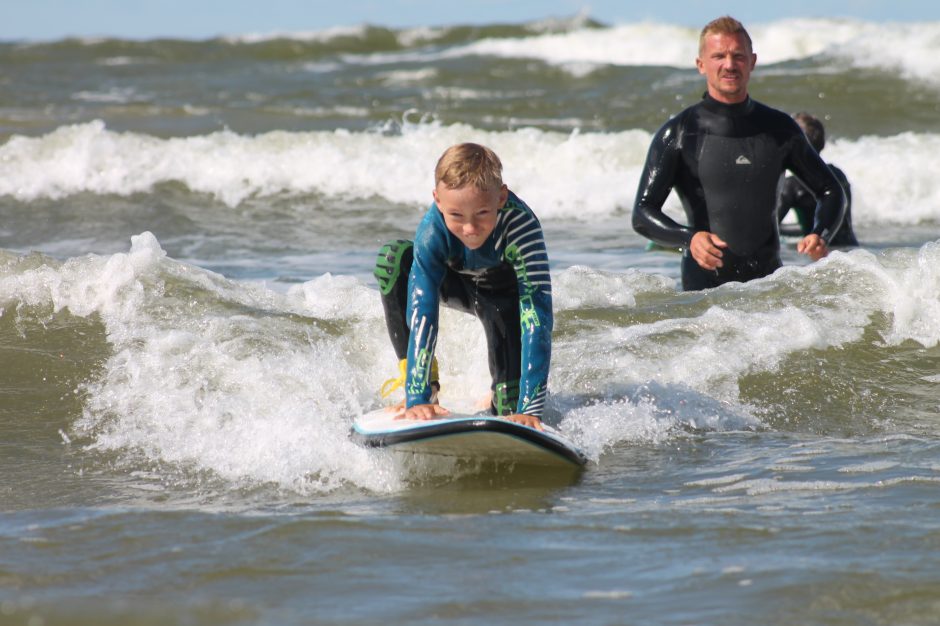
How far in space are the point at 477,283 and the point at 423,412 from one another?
2.19 ft

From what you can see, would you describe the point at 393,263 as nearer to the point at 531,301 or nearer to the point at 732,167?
the point at 531,301

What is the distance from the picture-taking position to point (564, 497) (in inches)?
176

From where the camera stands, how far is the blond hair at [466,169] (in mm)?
4453

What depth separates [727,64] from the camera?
6207 mm

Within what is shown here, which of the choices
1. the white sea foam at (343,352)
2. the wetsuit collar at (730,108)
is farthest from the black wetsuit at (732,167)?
the white sea foam at (343,352)

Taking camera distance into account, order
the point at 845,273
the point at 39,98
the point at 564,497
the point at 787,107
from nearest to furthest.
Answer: the point at 564,497, the point at 845,273, the point at 787,107, the point at 39,98

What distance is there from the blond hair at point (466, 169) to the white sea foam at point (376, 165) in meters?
8.65

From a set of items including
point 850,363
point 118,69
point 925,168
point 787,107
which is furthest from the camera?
point 118,69

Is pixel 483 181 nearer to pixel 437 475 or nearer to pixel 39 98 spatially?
pixel 437 475

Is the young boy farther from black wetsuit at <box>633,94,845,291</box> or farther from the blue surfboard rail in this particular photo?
black wetsuit at <box>633,94,845,291</box>

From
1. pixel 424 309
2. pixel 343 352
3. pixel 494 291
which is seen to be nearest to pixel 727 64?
pixel 494 291

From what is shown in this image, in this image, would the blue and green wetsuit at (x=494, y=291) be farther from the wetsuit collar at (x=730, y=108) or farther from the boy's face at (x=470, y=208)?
the wetsuit collar at (x=730, y=108)

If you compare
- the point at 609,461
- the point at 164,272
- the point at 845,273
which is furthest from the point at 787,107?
the point at 609,461

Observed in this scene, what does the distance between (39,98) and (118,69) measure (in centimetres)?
472
